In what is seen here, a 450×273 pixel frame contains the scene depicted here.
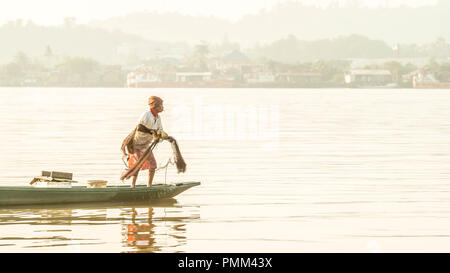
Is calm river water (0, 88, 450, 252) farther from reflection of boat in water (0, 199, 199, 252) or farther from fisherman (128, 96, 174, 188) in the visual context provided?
fisherman (128, 96, 174, 188)

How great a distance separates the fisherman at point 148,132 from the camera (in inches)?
666

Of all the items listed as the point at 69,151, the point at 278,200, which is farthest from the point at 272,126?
the point at 278,200

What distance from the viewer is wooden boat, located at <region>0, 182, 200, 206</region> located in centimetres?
1709

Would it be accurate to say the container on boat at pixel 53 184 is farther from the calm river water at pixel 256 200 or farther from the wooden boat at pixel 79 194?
the calm river water at pixel 256 200

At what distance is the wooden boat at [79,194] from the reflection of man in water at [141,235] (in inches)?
45.8

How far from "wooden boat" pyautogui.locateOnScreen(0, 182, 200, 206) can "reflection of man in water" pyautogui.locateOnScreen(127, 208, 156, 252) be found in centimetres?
116

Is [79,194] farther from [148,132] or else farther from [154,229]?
[154,229]

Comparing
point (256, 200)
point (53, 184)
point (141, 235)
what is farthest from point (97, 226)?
point (256, 200)

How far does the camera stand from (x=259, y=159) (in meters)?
30.1

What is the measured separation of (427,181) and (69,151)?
13.9 meters

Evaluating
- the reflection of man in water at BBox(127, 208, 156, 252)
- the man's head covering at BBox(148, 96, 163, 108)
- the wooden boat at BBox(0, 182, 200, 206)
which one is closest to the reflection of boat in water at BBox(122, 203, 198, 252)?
the reflection of man in water at BBox(127, 208, 156, 252)

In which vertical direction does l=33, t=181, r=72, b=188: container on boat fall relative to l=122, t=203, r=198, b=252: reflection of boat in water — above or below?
above

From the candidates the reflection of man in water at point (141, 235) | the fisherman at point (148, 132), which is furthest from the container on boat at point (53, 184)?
the reflection of man in water at point (141, 235)
